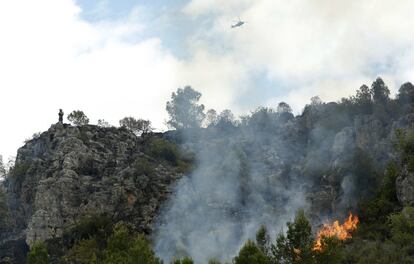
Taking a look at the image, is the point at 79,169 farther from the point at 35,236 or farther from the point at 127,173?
the point at 35,236

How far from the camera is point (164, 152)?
8838 centimetres

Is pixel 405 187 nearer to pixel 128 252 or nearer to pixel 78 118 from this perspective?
pixel 128 252

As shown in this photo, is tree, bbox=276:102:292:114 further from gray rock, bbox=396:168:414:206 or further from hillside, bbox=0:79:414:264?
gray rock, bbox=396:168:414:206

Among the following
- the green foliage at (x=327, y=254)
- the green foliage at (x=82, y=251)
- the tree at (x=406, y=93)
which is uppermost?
the tree at (x=406, y=93)

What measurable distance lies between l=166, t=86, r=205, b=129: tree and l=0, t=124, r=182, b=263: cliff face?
20.9m

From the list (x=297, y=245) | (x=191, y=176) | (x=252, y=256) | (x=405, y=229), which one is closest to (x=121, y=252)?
(x=252, y=256)

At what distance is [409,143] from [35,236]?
48.3m

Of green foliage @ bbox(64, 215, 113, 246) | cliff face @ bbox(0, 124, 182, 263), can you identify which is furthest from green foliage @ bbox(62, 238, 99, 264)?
cliff face @ bbox(0, 124, 182, 263)

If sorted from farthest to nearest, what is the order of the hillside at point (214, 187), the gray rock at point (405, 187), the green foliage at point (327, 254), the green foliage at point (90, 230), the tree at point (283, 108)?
the tree at point (283, 108), the green foliage at point (90, 230), the hillside at point (214, 187), the gray rock at point (405, 187), the green foliage at point (327, 254)

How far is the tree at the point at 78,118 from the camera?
331 feet

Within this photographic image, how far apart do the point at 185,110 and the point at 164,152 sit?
81.9ft

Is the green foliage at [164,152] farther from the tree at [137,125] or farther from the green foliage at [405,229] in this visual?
the green foliage at [405,229]

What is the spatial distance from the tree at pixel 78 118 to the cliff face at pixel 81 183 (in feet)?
34.2

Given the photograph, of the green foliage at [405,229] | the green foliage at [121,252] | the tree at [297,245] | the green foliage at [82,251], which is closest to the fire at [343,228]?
the green foliage at [405,229]
